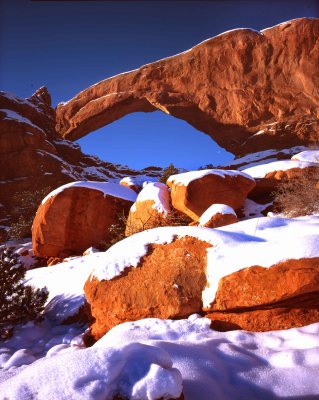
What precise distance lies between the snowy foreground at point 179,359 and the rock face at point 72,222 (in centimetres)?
599

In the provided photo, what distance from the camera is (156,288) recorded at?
407cm

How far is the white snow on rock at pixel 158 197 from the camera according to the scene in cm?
948

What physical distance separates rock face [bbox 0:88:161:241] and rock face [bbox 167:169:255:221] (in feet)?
62.1

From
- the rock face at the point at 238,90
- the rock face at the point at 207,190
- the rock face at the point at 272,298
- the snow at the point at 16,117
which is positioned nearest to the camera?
the rock face at the point at 272,298

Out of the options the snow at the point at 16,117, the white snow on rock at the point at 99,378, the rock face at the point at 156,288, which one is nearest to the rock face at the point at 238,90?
the snow at the point at 16,117

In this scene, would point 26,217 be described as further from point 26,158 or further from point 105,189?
A: point 26,158

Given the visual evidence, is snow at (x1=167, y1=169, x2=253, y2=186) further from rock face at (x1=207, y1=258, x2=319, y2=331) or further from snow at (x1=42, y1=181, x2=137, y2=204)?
rock face at (x1=207, y1=258, x2=319, y2=331)

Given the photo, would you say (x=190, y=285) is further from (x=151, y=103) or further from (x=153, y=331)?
(x=151, y=103)

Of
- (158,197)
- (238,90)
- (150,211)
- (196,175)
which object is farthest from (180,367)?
(238,90)

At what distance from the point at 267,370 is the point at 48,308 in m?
4.44

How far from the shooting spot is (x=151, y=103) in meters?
32.1

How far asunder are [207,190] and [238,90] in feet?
77.6

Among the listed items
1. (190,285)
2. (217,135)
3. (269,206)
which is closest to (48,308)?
(190,285)

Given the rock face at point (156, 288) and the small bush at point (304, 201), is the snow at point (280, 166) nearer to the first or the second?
the small bush at point (304, 201)
